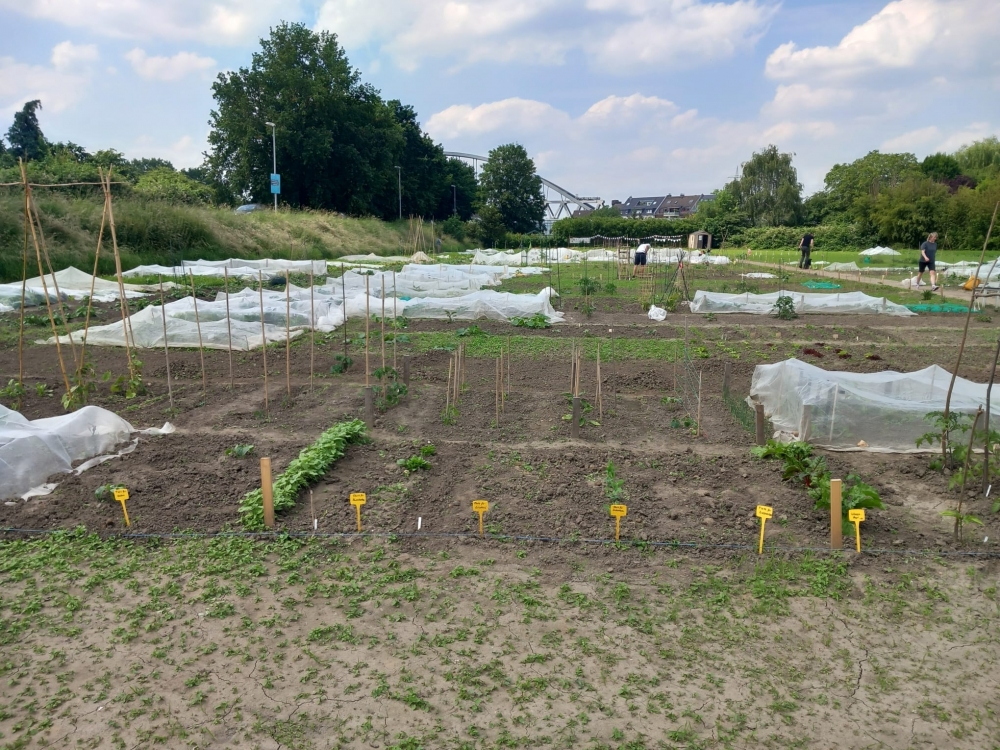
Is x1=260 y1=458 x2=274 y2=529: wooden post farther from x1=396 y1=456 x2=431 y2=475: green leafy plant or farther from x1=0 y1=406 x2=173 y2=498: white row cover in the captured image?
x1=0 y1=406 x2=173 y2=498: white row cover

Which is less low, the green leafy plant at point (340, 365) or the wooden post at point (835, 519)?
the green leafy plant at point (340, 365)

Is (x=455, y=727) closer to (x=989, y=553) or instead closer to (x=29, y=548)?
(x=29, y=548)

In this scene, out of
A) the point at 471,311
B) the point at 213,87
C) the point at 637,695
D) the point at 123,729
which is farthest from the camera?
the point at 213,87

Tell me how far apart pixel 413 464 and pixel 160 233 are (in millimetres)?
20037

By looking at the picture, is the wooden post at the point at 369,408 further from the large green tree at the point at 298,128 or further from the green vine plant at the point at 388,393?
the large green tree at the point at 298,128

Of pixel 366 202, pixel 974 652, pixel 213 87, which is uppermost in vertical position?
pixel 213 87

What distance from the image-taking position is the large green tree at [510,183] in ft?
195

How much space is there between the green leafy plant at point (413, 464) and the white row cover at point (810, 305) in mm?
10013

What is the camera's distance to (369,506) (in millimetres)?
4676

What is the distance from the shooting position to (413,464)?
208 inches

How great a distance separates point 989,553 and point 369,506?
379cm

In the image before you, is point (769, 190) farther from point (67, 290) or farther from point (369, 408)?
point (369, 408)

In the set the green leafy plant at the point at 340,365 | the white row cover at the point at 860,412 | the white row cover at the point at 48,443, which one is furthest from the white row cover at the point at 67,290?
the white row cover at the point at 860,412

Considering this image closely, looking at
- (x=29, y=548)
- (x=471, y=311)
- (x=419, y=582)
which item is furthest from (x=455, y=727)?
(x=471, y=311)
